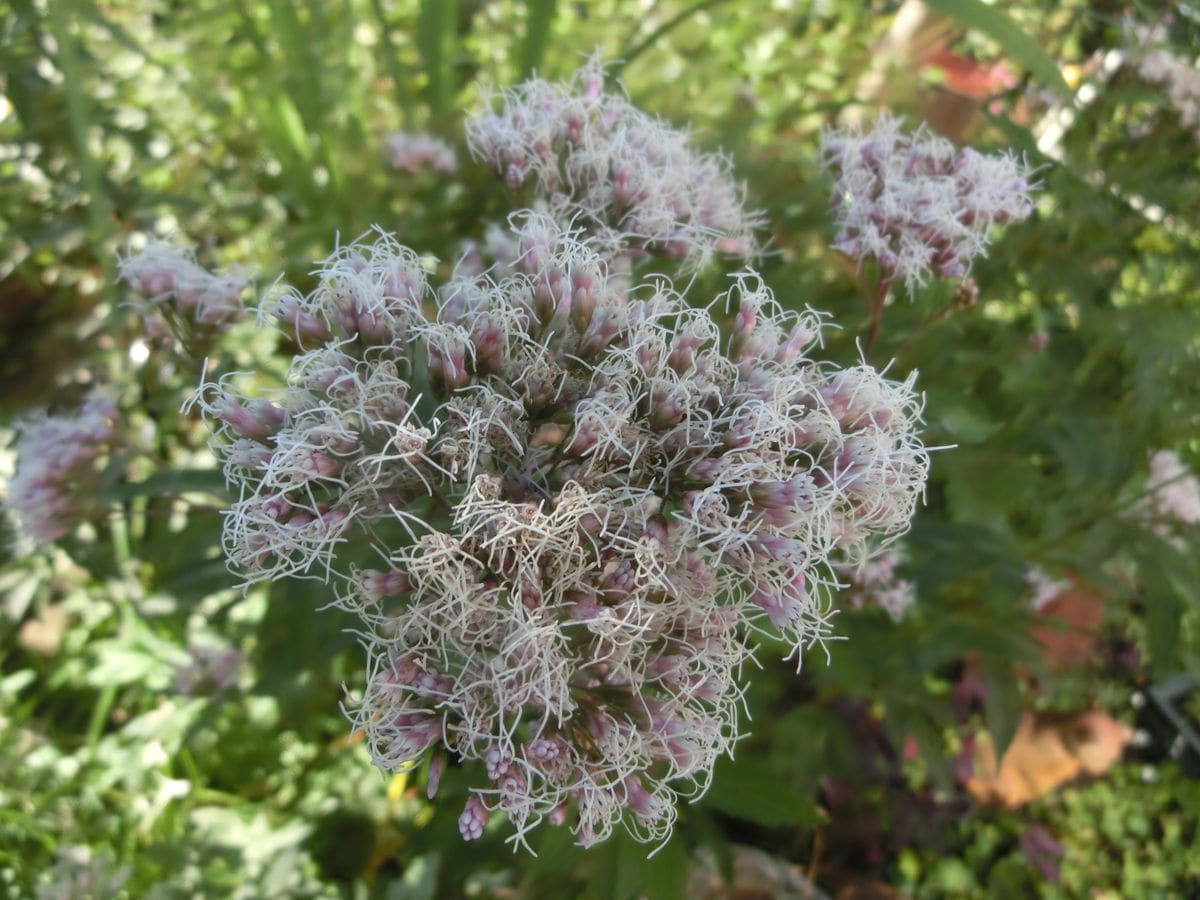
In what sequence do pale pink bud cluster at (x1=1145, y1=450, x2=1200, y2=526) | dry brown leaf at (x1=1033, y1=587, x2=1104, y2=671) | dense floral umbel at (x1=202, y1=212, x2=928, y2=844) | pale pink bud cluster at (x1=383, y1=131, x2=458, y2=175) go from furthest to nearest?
dry brown leaf at (x1=1033, y1=587, x2=1104, y2=671) < pale pink bud cluster at (x1=383, y1=131, x2=458, y2=175) < pale pink bud cluster at (x1=1145, y1=450, x2=1200, y2=526) < dense floral umbel at (x1=202, y1=212, x2=928, y2=844)

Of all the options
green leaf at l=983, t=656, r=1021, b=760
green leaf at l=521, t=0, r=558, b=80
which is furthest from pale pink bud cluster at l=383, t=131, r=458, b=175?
green leaf at l=983, t=656, r=1021, b=760

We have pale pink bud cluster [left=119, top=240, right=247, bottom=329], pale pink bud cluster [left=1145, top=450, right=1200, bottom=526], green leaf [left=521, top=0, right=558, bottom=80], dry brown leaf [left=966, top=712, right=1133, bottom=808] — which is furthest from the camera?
dry brown leaf [left=966, top=712, right=1133, bottom=808]

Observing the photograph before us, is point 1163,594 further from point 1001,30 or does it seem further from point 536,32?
point 536,32

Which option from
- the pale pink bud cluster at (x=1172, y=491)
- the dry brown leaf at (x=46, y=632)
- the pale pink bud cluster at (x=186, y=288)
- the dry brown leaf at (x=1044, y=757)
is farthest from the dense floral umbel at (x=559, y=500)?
the dry brown leaf at (x=1044, y=757)

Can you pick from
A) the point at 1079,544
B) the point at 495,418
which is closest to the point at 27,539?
the point at 495,418

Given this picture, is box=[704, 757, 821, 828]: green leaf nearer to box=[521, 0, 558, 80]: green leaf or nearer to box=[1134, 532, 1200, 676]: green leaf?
box=[1134, 532, 1200, 676]: green leaf

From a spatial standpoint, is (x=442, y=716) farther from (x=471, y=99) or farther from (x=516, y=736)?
(x=471, y=99)

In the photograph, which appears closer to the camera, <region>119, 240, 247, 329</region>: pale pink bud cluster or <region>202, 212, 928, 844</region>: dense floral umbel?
<region>202, 212, 928, 844</region>: dense floral umbel
